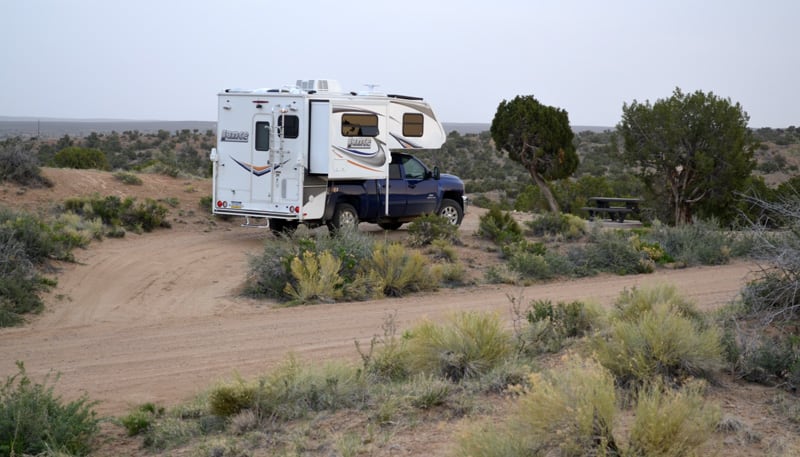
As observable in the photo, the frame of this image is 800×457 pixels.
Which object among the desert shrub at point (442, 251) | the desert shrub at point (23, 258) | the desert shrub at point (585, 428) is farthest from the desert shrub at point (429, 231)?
the desert shrub at point (585, 428)

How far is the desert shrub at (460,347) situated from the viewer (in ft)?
26.8

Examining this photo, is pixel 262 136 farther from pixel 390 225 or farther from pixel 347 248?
pixel 390 225

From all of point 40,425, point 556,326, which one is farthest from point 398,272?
point 40,425

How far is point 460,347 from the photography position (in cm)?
832

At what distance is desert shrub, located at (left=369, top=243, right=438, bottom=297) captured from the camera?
14430 mm

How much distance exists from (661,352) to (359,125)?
11.9m

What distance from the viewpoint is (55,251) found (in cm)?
1499

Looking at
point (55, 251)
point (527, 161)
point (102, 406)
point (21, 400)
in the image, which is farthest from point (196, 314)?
point (527, 161)

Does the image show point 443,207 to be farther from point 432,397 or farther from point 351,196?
point 432,397

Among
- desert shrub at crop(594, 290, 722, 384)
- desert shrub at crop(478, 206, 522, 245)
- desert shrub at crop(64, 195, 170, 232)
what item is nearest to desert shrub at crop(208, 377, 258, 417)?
desert shrub at crop(594, 290, 722, 384)

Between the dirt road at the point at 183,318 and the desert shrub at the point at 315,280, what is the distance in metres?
0.40

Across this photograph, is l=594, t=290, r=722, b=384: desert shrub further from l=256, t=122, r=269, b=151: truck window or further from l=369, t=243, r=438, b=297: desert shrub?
l=256, t=122, r=269, b=151: truck window

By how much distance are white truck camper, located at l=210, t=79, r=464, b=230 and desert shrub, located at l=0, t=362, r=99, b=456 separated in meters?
10.6

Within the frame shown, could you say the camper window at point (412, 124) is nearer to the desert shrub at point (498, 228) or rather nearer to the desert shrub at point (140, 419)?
the desert shrub at point (498, 228)
